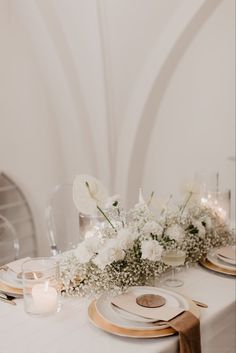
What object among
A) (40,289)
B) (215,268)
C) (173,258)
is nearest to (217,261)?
(215,268)

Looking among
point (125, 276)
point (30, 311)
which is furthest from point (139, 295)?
point (30, 311)

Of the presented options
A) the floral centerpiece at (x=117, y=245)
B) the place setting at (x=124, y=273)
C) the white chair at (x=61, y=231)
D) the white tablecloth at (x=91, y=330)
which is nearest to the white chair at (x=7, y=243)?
the white chair at (x=61, y=231)

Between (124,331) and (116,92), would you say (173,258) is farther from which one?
(116,92)

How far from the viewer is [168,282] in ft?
7.96

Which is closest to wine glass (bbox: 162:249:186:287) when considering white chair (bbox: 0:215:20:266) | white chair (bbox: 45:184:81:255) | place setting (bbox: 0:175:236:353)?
place setting (bbox: 0:175:236:353)

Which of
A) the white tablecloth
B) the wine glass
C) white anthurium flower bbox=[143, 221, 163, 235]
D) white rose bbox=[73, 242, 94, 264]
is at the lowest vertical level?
the white tablecloth

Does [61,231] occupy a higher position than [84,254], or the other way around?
[84,254]

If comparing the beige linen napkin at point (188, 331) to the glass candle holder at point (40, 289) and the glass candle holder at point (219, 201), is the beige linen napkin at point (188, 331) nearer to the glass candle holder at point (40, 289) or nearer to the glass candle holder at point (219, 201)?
the glass candle holder at point (40, 289)

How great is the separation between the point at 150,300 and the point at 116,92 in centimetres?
286

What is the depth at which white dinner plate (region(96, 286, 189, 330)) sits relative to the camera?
196 cm

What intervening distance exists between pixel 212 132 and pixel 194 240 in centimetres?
208

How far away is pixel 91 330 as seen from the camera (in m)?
1.98

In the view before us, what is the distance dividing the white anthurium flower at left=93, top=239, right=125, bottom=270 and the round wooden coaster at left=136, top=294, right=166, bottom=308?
188mm

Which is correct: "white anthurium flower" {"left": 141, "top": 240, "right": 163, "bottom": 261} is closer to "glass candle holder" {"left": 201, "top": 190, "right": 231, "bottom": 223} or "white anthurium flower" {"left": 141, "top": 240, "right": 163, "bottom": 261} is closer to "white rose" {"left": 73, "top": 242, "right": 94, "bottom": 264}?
"white rose" {"left": 73, "top": 242, "right": 94, "bottom": 264}
